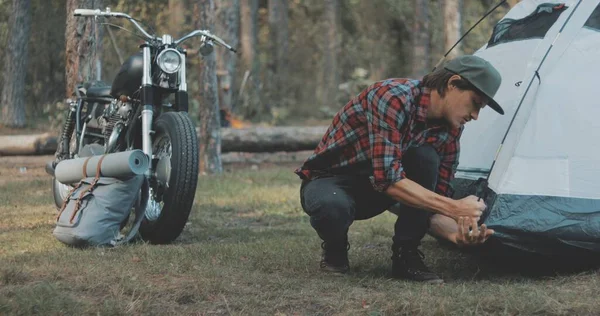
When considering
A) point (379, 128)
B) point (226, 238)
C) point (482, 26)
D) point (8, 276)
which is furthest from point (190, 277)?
point (482, 26)

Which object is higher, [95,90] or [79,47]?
[79,47]

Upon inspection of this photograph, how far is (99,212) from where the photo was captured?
16.4 ft

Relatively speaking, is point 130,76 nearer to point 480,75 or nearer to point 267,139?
point 480,75

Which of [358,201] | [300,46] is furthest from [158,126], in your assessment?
[300,46]

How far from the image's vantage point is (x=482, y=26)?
88.8 ft

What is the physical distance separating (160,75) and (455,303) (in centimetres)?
267

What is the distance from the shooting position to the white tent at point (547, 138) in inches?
168

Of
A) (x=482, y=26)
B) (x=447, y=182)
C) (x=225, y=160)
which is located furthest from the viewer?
(x=482, y=26)

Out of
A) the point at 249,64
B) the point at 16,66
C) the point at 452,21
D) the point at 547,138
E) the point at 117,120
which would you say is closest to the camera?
the point at 547,138

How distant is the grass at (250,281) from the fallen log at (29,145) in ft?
16.0

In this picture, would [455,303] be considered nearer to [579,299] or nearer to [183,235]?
[579,299]

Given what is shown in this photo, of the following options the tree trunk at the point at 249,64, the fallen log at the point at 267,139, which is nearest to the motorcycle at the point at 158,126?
the fallen log at the point at 267,139

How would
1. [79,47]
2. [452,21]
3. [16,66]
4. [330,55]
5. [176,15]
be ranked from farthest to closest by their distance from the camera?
[330,55], [176,15], [16,66], [452,21], [79,47]

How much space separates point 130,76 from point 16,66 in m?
11.7
